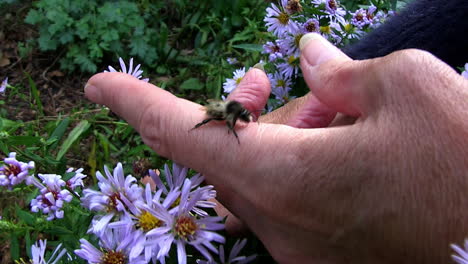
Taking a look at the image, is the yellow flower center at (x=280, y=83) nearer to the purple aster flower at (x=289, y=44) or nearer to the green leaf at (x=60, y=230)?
the purple aster flower at (x=289, y=44)

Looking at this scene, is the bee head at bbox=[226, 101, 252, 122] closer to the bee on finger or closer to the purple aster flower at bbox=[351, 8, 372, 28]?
the bee on finger

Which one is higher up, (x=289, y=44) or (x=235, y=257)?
(x=289, y=44)

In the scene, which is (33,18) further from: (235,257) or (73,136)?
(235,257)

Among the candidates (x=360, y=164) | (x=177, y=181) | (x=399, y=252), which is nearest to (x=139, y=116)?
(x=177, y=181)

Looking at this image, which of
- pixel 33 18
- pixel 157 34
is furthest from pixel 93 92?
pixel 157 34

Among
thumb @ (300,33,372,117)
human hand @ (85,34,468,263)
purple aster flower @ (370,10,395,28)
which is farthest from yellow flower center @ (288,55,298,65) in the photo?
human hand @ (85,34,468,263)

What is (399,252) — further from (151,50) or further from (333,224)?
(151,50)

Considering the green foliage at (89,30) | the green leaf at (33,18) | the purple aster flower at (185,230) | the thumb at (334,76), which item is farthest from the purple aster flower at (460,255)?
the green leaf at (33,18)
